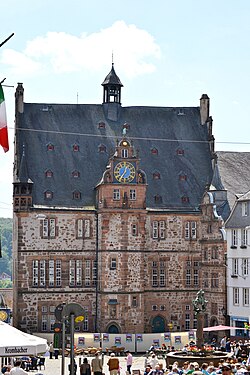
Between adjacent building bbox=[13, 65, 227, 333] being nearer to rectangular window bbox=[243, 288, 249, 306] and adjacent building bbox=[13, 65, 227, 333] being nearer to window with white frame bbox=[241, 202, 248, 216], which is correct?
rectangular window bbox=[243, 288, 249, 306]

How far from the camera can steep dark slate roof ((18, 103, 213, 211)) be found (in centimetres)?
7275

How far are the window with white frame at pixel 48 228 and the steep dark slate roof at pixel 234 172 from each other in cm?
1294

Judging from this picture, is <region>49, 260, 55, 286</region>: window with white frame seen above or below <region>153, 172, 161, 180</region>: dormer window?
below

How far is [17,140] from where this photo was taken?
72.7 meters

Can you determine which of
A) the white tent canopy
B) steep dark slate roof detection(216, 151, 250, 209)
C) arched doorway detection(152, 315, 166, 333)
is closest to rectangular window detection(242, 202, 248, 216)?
steep dark slate roof detection(216, 151, 250, 209)

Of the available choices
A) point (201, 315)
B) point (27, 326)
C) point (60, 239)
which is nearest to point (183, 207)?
point (60, 239)

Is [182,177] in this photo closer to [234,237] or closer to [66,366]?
[234,237]

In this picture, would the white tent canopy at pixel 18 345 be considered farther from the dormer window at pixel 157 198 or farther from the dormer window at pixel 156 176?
the dormer window at pixel 156 176

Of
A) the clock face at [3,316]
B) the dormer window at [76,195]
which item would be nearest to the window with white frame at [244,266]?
the dormer window at [76,195]

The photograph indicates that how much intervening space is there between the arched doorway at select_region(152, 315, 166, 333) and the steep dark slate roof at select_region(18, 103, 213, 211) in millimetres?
8025

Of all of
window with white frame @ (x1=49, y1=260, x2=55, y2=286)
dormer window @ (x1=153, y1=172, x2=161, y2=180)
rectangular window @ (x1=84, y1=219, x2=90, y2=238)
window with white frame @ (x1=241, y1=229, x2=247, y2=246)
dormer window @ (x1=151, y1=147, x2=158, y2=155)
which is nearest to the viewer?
window with white frame @ (x1=241, y1=229, x2=247, y2=246)

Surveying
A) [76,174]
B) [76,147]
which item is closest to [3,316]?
[76,174]

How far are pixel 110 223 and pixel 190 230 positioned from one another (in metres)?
6.40

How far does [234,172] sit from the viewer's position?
76375mm
